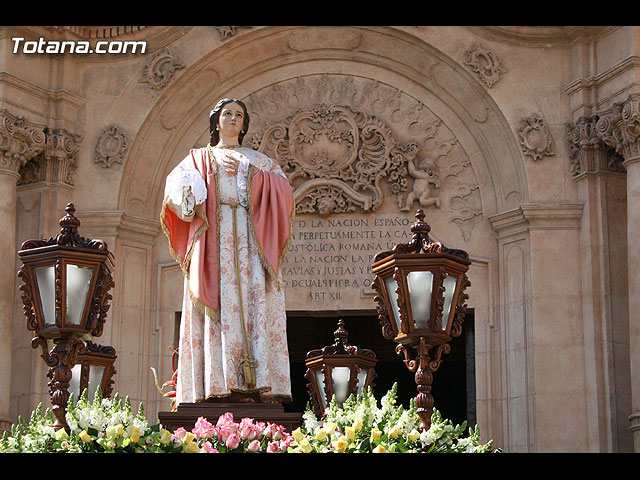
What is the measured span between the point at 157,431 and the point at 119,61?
11.9 meters

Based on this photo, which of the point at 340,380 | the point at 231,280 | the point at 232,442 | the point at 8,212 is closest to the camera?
the point at 232,442

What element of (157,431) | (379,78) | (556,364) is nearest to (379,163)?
(379,78)

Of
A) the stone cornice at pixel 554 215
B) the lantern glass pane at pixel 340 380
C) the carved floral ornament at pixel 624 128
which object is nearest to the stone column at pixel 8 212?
the lantern glass pane at pixel 340 380

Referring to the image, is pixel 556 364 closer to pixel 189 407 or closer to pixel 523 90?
pixel 523 90

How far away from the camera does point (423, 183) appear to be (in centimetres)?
1773

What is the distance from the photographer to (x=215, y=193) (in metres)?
9.10

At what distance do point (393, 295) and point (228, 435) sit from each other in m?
1.55

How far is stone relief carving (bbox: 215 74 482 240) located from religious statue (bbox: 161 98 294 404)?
27.9 feet

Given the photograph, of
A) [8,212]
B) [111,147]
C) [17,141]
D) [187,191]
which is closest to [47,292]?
[187,191]

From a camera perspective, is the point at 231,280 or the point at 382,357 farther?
the point at 382,357

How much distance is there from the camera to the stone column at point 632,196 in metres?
15.7

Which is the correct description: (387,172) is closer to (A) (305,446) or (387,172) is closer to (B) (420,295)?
(B) (420,295)

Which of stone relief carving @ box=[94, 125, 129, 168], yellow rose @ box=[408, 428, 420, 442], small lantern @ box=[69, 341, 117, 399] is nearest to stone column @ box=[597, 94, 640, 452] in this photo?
stone relief carving @ box=[94, 125, 129, 168]

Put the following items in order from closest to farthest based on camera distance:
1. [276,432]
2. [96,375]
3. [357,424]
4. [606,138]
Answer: [357,424]
[276,432]
[96,375]
[606,138]
